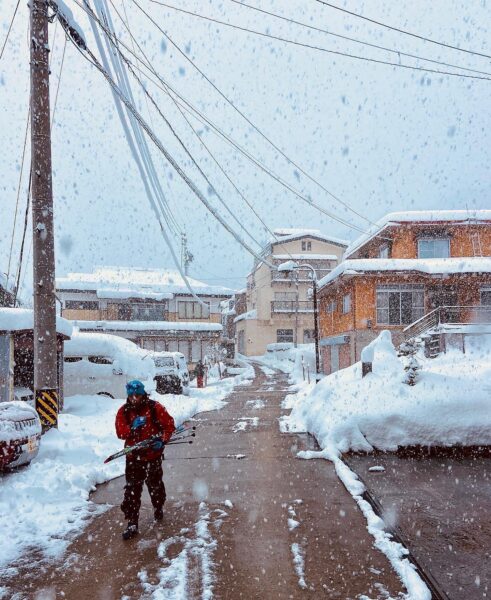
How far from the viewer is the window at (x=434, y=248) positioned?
83.8 feet

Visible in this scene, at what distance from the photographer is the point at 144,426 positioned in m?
4.91

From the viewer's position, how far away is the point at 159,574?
3711 mm

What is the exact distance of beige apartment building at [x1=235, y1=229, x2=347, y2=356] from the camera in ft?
160

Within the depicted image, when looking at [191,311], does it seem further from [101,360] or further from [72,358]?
[72,358]

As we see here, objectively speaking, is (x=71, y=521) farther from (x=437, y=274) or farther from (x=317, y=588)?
(x=437, y=274)

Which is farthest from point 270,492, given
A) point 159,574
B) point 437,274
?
point 437,274

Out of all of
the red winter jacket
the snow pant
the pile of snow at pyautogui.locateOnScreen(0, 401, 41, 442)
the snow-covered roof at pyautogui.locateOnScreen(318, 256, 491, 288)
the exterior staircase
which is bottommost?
the snow pant

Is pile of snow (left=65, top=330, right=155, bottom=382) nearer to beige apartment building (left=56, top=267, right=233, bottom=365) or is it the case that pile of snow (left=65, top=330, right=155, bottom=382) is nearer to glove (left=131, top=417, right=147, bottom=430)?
glove (left=131, top=417, right=147, bottom=430)

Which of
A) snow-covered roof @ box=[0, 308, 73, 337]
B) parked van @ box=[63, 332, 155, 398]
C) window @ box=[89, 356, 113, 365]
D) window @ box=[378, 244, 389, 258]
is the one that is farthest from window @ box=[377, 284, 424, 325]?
snow-covered roof @ box=[0, 308, 73, 337]

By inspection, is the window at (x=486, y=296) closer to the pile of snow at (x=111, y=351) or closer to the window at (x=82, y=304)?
the pile of snow at (x=111, y=351)

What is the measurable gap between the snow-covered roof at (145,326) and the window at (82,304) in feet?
5.46

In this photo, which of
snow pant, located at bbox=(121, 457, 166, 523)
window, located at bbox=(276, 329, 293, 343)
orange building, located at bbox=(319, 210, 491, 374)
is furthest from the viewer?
window, located at bbox=(276, 329, 293, 343)

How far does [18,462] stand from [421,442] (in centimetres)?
606

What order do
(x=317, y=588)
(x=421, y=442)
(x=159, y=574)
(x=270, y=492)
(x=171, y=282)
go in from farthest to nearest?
(x=171, y=282)
(x=421, y=442)
(x=270, y=492)
(x=159, y=574)
(x=317, y=588)
